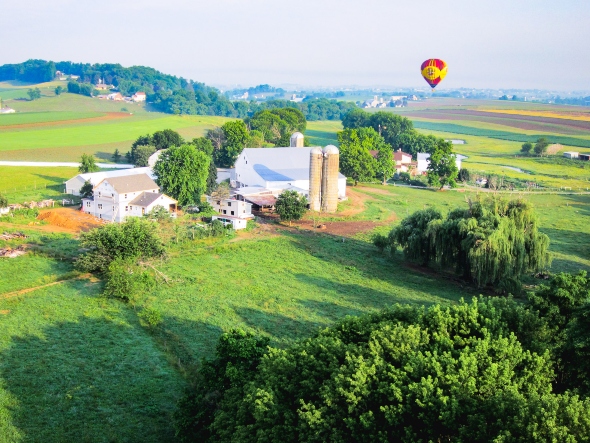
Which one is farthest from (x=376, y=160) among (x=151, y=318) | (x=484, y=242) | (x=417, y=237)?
(x=151, y=318)

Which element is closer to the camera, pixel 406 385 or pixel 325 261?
pixel 406 385

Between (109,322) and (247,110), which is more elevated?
(247,110)

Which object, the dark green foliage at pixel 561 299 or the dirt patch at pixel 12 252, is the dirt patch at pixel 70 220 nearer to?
the dirt patch at pixel 12 252

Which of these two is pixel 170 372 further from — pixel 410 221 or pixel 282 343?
pixel 410 221

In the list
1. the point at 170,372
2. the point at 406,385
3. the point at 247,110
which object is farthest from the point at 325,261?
the point at 247,110

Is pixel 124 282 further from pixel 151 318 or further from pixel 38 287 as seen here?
pixel 38 287

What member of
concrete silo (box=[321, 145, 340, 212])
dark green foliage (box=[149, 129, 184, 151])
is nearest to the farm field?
concrete silo (box=[321, 145, 340, 212])
